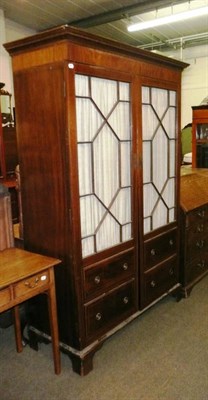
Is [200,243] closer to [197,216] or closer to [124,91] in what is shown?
[197,216]

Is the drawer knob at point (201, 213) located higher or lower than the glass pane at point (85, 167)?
lower

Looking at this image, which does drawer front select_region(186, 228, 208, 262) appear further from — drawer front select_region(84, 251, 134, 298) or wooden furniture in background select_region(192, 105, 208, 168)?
wooden furniture in background select_region(192, 105, 208, 168)

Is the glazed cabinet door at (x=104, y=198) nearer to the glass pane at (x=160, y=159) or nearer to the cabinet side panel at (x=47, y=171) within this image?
the cabinet side panel at (x=47, y=171)

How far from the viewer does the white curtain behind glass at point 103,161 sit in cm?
197

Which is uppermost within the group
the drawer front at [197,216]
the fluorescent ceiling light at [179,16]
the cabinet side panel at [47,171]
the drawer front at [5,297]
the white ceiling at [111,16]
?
the white ceiling at [111,16]

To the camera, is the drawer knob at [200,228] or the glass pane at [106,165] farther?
the drawer knob at [200,228]

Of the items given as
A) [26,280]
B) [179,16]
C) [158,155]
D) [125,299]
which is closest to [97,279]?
[125,299]

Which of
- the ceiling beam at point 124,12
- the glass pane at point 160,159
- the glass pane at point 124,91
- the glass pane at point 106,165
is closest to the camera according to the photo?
the glass pane at point 106,165

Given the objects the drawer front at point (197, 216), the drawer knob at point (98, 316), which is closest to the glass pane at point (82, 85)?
the drawer knob at point (98, 316)

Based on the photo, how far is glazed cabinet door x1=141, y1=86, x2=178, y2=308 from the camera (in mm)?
2508

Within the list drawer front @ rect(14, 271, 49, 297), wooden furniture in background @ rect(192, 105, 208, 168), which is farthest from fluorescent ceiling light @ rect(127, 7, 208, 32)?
drawer front @ rect(14, 271, 49, 297)

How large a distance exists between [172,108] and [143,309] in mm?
1606

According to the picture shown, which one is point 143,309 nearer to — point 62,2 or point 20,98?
point 20,98

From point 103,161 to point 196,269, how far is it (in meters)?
1.70
